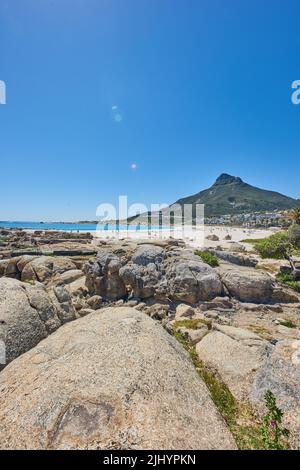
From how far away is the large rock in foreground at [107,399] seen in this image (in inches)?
164

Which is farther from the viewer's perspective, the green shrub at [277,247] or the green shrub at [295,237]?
the green shrub at [295,237]

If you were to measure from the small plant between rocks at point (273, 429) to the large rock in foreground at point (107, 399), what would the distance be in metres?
1.01

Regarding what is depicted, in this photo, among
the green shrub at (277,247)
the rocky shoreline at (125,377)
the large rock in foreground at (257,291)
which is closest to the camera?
the rocky shoreline at (125,377)

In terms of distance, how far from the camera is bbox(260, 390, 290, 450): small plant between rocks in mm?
5070

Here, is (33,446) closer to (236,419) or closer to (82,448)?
(82,448)

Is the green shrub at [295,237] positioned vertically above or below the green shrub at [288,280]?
above

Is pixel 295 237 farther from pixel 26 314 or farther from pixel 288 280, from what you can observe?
pixel 26 314

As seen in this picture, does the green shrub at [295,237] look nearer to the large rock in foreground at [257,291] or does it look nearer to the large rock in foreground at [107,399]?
the large rock in foreground at [257,291]

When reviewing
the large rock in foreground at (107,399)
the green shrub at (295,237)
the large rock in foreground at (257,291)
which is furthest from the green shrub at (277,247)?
the large rock in foreground at (107,399)

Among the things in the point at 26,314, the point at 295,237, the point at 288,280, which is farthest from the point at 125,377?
the point at 295,237

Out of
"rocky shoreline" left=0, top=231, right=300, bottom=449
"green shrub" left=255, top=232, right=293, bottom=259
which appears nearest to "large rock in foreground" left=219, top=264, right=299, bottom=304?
"rocky shoreline" left=0, top=231, right=300, bottom=449

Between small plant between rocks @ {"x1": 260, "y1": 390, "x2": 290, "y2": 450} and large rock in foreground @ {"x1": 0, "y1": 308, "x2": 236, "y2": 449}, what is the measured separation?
3.32 ft

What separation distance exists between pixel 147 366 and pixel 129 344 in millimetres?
995
